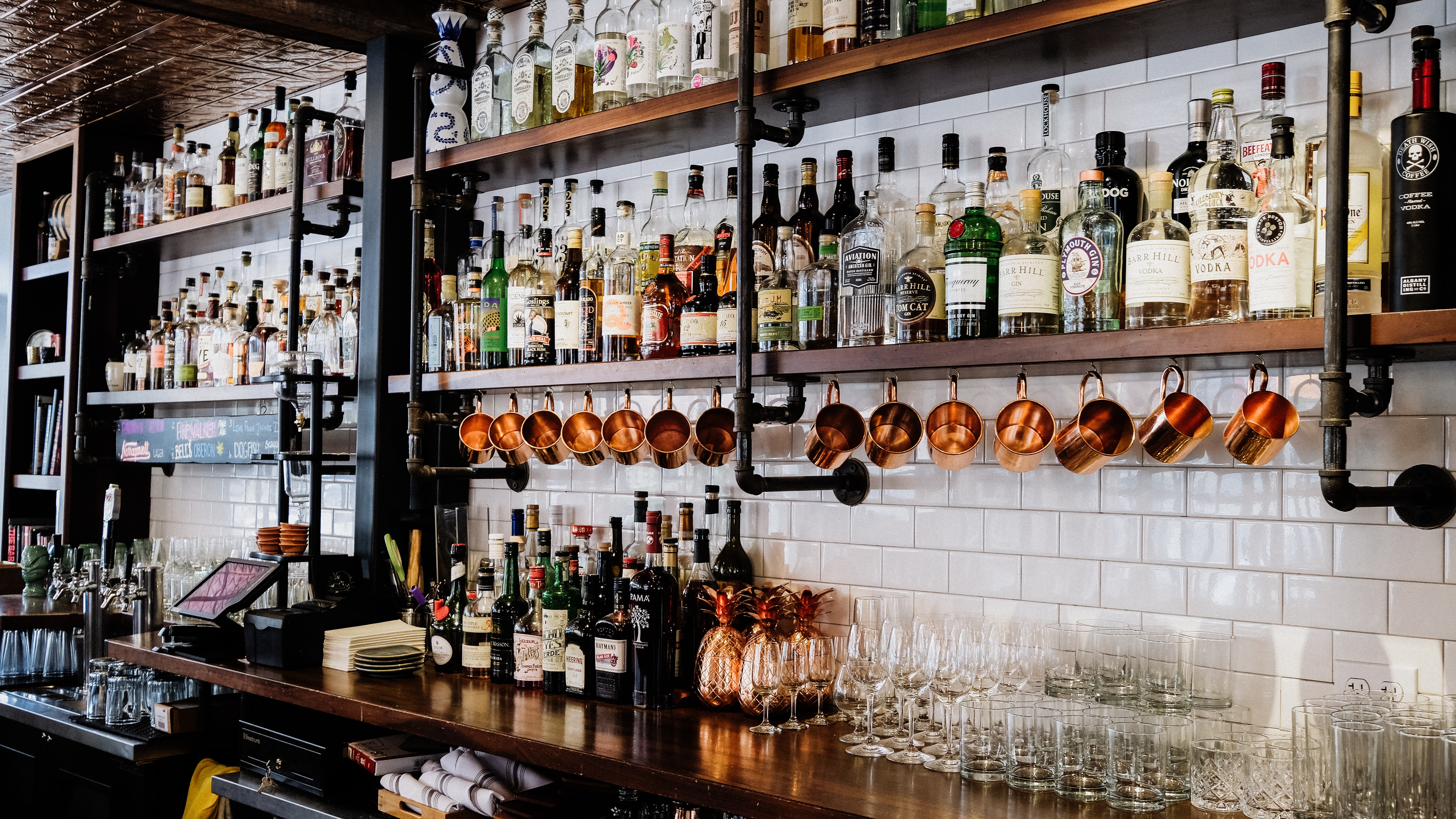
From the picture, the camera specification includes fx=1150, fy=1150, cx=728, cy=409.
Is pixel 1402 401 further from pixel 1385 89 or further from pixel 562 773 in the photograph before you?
pixel 562 773

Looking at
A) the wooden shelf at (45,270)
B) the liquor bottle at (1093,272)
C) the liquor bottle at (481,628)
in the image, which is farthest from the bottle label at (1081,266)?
the wooden shelf at (45,270)

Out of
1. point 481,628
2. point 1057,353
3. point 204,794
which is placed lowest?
point 204,794

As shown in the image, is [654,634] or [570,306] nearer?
[654,634]

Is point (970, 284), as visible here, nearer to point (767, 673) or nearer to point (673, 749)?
point (767, 673)

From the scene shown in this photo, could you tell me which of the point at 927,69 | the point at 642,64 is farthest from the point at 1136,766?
the point at 642,64

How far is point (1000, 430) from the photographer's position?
2.25m

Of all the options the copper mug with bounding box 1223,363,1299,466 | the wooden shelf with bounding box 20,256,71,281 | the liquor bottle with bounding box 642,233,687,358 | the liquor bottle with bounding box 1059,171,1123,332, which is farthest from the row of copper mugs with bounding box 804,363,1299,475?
the wooden shelf with bounding box 20,256,71,281

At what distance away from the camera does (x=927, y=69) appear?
2.23 m

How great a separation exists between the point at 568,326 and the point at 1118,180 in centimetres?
132

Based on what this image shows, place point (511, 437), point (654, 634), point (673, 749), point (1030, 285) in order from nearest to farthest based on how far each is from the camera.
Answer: point (1030, 285)
point (673, 749)
point (654, 634)
point (511, 437)

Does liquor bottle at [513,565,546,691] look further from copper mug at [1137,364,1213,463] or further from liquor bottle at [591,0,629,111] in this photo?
copper mug at [1137,364,1213,463]

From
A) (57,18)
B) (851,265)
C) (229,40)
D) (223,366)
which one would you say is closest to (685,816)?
(851,265)

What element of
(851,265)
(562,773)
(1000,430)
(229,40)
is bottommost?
(562,773)

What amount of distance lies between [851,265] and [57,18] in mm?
2862
